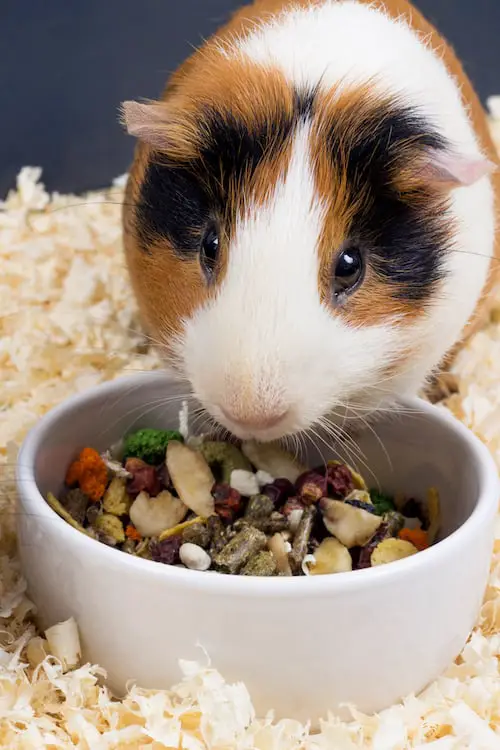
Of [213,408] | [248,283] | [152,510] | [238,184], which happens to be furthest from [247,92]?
[152,510]

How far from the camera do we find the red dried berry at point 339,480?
125cm

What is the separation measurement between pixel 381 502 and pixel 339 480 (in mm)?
99

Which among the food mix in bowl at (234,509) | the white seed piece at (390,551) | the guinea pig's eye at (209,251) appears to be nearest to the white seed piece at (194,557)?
the food mix in bowl at (234,509)

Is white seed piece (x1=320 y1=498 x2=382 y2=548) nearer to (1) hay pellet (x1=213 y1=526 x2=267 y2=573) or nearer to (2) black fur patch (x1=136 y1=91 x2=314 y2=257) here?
(1) hay pellet (x1=213 y1=526 x2=267 y2=573)

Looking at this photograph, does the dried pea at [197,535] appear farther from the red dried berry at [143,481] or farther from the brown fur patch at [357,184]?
the brown fur patch at [357,184]

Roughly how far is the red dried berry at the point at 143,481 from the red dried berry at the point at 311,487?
0.63 ft

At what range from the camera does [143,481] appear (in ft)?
4.08

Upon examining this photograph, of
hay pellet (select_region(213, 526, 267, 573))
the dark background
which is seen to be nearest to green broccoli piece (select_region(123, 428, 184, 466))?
hay pellet (select_region(213, 526, 267, 573))

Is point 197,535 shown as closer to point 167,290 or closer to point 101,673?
point 101,673

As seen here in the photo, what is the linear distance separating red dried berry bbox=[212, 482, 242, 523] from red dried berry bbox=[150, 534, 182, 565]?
0.08m

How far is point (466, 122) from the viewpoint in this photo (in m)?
1.40

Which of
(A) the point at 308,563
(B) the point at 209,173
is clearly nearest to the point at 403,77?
(B) the point at 209,173

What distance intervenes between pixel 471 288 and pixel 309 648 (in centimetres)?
60

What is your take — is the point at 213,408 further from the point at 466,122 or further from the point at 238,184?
the point at 466,122
